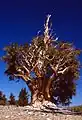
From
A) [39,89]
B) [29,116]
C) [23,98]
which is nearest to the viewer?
[29,116]

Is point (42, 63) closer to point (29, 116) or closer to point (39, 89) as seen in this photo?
point (39, 89)

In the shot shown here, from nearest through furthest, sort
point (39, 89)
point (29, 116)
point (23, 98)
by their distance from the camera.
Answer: point (29, 116) < point (39, 89) < point (23, 98)

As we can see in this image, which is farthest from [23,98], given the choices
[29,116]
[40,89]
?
[29,116]

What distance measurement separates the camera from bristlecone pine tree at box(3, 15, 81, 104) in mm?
41625

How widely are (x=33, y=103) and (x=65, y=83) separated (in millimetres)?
11498

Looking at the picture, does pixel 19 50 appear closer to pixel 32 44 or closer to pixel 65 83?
pixel 32 44

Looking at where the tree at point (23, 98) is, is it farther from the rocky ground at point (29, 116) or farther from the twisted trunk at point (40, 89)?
the rocky ground at point (29, 116)

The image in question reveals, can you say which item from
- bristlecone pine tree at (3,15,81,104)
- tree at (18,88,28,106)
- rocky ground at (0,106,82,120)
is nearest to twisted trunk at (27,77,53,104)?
bristlecone pine tree at (3,15,81,104)

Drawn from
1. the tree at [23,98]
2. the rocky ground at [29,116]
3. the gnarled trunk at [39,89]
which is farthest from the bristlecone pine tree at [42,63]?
the rocky ground at [29,116]

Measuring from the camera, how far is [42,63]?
4241 cm

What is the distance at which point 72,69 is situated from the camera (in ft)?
154

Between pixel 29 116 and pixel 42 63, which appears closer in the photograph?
pixel 29 116

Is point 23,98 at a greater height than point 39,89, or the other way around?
point 23,98

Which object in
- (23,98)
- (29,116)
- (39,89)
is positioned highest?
(23,98)
